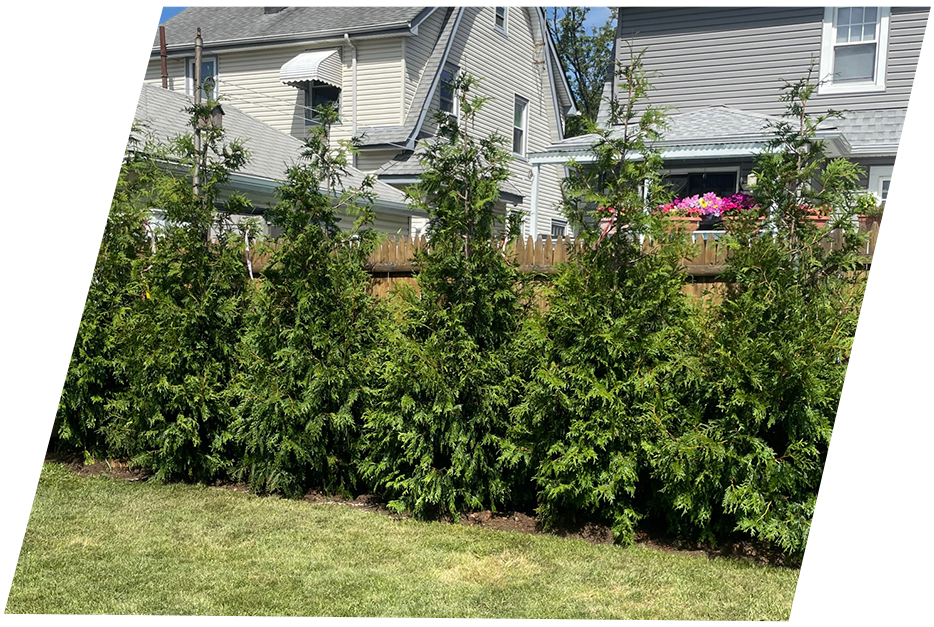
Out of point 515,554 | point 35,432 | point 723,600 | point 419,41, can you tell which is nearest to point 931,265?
point 723,600

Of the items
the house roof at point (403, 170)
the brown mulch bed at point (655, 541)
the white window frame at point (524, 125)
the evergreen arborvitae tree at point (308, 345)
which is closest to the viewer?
the brown mulch bed at point (655, 541)

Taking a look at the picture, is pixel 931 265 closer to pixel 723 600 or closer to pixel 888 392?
pixel 888 392

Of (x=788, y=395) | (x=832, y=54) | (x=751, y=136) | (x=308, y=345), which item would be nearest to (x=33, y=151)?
(x=308, y=345)

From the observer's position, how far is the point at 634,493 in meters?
4.91

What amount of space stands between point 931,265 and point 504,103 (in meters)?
17.3

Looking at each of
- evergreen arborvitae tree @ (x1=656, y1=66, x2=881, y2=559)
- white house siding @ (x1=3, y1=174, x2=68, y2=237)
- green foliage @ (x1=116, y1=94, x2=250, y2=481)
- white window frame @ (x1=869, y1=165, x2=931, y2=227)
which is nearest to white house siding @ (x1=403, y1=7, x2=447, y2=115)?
white house siding @ (x1=3, y1=174, x2=68, y2=237)

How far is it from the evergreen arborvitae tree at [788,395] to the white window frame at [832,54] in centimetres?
981

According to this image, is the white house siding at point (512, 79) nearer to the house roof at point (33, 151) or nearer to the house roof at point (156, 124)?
the house roof at point (156, 124)

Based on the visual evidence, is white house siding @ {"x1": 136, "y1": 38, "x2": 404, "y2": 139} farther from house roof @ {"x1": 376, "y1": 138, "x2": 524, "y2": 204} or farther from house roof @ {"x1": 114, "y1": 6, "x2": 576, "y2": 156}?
house roof @ {"x1": 376, "y1": 138, "x2": 524, "y2": 204}

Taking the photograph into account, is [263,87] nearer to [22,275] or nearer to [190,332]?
[22,275]

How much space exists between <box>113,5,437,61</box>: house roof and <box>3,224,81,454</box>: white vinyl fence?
11.4 metres

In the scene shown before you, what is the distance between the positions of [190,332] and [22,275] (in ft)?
6.29

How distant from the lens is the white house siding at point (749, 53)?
13258 mm

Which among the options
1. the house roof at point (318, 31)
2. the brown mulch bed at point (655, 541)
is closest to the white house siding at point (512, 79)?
the house roof at point (318, 31)
